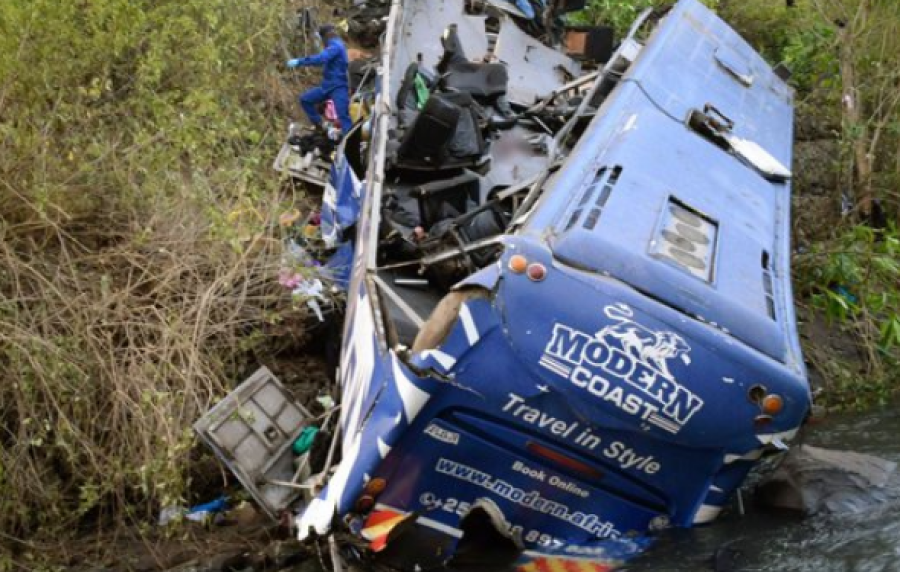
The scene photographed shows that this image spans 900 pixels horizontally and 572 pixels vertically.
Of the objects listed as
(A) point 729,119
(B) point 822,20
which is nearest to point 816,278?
(A) point 729,119

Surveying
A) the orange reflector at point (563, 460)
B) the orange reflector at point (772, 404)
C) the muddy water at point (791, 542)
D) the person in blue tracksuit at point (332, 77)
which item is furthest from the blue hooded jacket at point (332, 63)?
the orange reflector at point (772, 404)

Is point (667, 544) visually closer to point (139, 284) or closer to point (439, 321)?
point (439, 321)

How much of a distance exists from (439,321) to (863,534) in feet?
8.55

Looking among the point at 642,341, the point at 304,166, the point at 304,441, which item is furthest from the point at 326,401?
the point at 304,166

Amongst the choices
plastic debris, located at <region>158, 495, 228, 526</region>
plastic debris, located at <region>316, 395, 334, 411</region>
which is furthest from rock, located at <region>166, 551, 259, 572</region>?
plastic debris, located at <region>316, 395, 334, 411</region>

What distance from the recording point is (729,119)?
25.0ft

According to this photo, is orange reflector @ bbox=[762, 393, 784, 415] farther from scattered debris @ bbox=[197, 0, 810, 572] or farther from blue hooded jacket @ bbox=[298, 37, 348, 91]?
blue hooded jacket @ bbox=[298, 37, 348, 91]

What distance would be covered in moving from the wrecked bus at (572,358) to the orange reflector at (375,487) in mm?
10

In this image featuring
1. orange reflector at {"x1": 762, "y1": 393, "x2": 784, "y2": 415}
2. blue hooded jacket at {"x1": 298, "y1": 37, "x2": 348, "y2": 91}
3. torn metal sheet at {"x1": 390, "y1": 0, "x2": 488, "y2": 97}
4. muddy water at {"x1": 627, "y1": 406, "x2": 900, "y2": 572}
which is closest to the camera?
orange reflector at {"x1": 762, "y1": 393, "x2": 784, "y2": 415}

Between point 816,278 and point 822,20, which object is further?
point 822,20

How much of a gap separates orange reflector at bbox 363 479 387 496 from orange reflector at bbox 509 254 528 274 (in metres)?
1.04

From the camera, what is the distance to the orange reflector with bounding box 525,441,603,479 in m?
4.98

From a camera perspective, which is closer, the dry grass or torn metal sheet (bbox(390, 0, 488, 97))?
the dry grass

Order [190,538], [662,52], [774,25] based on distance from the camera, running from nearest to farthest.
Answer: [190,538], [662,52], [774,25]
